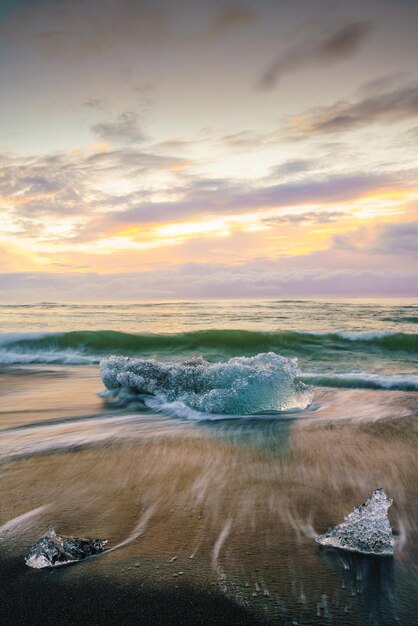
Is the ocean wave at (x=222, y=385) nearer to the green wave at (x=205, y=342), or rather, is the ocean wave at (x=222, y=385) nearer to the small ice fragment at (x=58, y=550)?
the small ice fragment at (x=58, y=550)

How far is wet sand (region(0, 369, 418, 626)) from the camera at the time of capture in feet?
5.64

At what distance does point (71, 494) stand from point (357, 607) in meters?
1.85

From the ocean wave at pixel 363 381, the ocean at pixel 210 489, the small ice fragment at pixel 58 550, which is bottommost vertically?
the ocean wave at pixel 363 381

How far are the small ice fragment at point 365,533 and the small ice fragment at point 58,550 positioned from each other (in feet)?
3.71

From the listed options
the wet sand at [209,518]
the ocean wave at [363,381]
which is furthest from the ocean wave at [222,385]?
the ocean wave at [363,381]

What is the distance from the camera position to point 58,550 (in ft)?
6.64

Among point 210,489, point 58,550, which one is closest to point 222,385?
point 210,489

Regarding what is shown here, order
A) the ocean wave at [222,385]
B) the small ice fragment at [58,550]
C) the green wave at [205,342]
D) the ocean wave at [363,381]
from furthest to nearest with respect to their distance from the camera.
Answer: the green wave at [205,342] < the ocean wave at [363,381] < the ocean wave at [222,385] < the small ice fragment at [58,550]

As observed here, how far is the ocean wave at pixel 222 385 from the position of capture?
5133mm

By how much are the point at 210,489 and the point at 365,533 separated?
1093 millimetres

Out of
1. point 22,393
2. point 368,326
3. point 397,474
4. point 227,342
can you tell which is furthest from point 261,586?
point 368,326

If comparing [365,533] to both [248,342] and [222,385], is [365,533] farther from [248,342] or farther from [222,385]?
[248,342]

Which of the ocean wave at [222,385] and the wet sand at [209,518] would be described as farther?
the ocean wave at [222,385]

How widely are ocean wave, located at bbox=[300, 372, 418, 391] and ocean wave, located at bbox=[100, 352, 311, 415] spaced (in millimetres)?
2051
